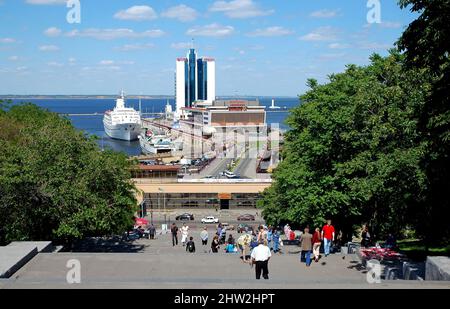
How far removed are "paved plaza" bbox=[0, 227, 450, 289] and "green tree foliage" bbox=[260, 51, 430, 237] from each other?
2780 mm

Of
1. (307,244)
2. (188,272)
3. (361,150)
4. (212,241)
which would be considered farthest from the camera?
(361,150)

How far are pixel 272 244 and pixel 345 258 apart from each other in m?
5.93

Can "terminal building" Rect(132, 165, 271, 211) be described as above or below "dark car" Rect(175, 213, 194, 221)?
above

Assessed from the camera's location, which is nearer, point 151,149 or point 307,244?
point 307,244

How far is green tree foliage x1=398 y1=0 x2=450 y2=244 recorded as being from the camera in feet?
46.1

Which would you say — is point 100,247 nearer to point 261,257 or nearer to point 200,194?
point 261,257

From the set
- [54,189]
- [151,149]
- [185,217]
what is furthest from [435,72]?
[151,149]

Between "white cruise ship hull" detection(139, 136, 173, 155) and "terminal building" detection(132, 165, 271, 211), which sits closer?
"terminal building" detection(132, 165, 271, 211)

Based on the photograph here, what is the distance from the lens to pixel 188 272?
1645 centimetres

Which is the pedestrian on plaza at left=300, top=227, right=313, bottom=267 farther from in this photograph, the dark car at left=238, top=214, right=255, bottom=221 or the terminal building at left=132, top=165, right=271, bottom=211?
the terminal building at left=132, top=165, right=271, bottom=211

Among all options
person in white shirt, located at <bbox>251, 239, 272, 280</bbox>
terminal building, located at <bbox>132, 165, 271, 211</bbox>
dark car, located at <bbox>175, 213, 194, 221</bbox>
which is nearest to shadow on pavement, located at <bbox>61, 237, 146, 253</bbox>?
person in white shirt, located at <bbox>251, 239, 272, 280</bbox>

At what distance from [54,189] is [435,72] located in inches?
525

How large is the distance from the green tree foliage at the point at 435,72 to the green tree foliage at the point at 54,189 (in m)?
11.8

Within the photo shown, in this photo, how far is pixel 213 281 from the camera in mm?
13195
